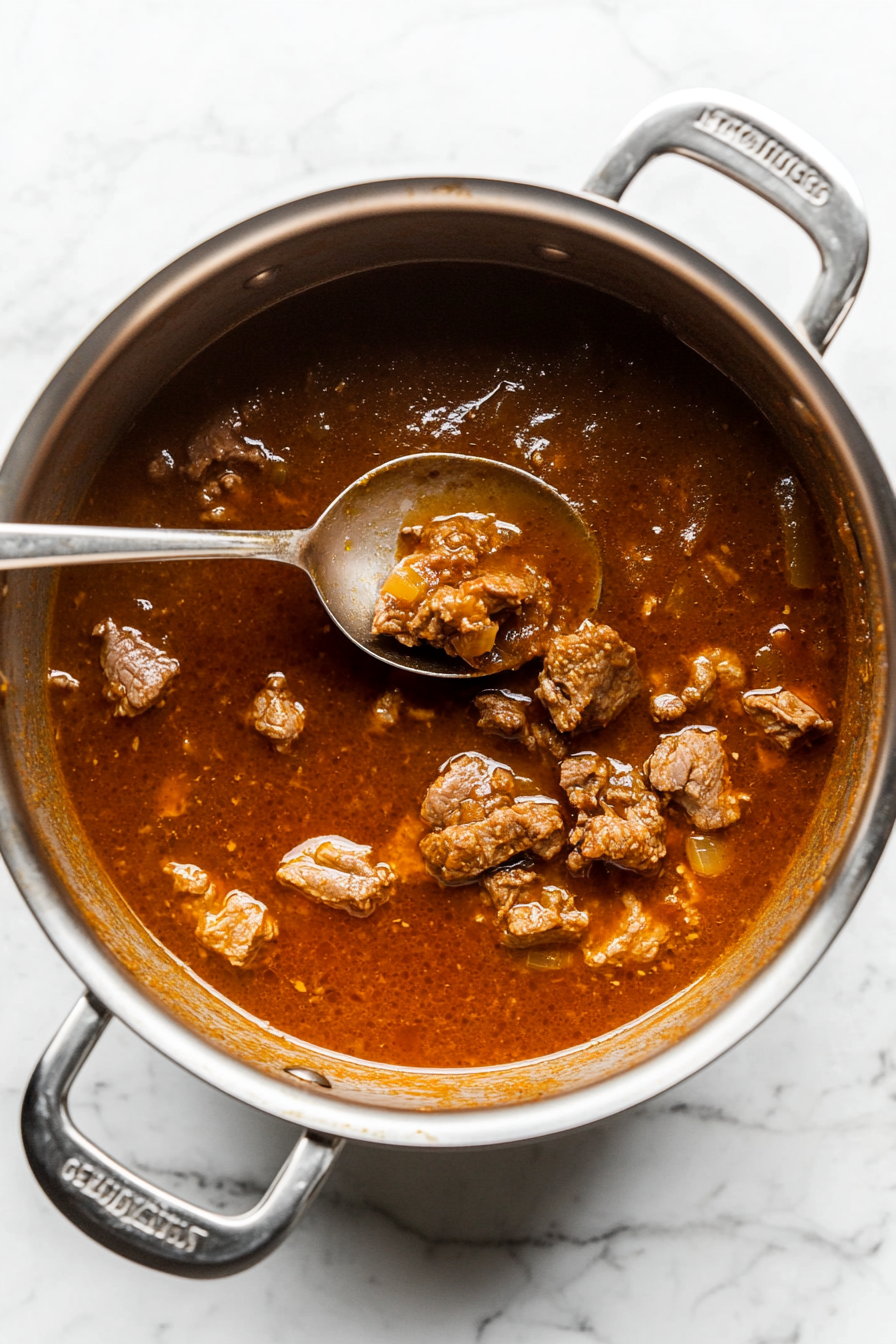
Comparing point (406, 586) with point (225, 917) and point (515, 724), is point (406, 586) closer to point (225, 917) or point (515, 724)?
point (515, 724)

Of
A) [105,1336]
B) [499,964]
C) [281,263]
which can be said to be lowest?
[105,1336]

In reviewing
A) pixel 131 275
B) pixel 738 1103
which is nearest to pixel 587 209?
pixel 131 275

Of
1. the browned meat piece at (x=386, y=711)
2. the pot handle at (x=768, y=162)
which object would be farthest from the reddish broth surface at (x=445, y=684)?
the pot handle at (x=768, y=162)

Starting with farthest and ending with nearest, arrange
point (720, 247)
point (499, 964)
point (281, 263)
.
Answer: point (720, 247) < point (499, 964) < point (281, 263)

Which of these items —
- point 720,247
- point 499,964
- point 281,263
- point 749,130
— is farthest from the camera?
point 720,247

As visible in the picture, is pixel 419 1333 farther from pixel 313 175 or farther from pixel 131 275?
pixel 313 175

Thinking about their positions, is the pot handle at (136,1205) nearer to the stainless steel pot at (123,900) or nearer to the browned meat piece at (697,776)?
the stainless steel pot at (123,900)
